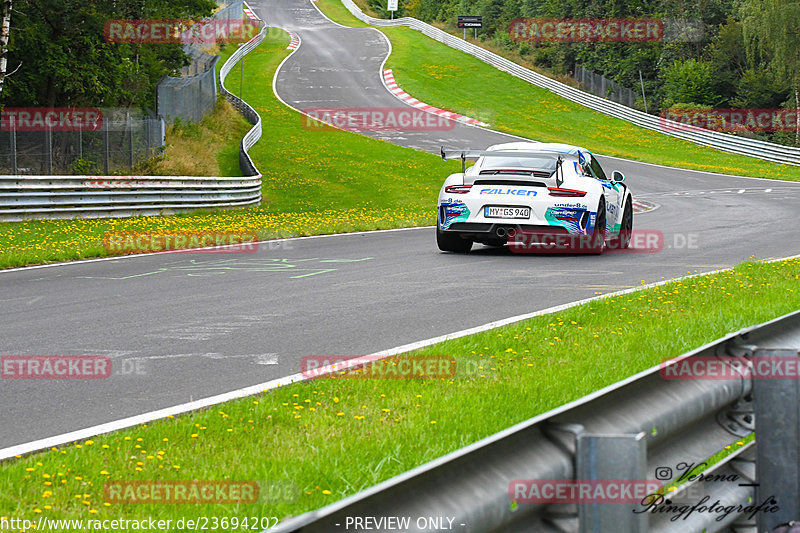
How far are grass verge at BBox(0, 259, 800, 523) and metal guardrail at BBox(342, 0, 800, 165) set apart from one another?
42.1 meters

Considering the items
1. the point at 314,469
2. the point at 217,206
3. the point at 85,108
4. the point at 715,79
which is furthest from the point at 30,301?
the point at 715,79

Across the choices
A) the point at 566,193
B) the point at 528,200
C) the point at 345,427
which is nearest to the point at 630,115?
the point at 566,193

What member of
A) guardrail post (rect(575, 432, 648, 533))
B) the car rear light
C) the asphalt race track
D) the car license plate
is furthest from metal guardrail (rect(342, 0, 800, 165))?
guardrail post (rect(575, 432, 648, 533))

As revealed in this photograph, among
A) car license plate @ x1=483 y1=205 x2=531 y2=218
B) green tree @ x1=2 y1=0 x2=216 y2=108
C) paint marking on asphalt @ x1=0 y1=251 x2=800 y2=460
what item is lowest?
paint marking on asphalt @ x1=0 y1=251 x2=800 y2=460

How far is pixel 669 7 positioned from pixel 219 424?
68.2m

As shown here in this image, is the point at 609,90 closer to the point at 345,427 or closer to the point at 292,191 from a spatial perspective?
the point at 292,191

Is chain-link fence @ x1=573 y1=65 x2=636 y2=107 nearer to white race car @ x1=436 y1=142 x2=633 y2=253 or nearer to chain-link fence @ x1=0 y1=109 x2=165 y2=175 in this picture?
chain-link fence @ x1=0 y1=109 x2=165 y2=175

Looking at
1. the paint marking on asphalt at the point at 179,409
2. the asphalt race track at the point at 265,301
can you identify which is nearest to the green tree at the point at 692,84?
the asphalt race track at the point at 265,301

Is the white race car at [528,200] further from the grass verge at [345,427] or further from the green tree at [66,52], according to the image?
the green tree at [66,52]

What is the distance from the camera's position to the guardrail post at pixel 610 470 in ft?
8.85

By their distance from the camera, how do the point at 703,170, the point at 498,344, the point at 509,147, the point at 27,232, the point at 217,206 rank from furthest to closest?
1. the point at 703,170
2. the point at 217,206
3. the point at 27,232
4. the point at 509,147
5. the point at 498,344

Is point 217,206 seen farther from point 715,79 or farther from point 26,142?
point 715,79

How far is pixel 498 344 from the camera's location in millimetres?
7723

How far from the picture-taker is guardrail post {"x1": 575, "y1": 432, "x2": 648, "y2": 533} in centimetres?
270
